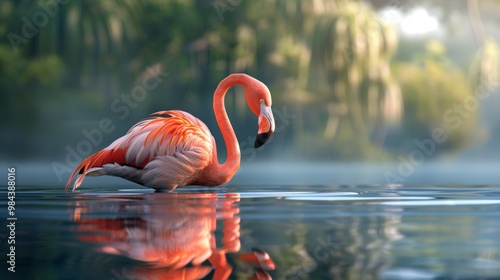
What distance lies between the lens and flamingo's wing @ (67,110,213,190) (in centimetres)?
439

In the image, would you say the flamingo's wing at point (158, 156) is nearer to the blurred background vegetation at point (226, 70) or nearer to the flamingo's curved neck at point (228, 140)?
the flamingo's curved neck at point (228, 140)

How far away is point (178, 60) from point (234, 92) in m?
1.24

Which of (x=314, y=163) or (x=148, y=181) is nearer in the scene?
(x=148, y=181)

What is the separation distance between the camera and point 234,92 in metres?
9.82

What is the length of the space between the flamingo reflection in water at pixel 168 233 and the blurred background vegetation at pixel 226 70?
17.1ft

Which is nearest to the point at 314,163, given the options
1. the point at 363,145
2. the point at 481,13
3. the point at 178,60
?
the point at 363,145

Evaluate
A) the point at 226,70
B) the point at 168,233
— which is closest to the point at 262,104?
the point at 168,233

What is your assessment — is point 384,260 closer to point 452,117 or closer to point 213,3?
point 213,3

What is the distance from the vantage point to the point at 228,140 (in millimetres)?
4770

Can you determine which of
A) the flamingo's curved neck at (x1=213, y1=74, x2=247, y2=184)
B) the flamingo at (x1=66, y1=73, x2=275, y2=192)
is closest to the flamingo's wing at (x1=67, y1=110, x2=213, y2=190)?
the flamingo at (x1=66, y1=73, x2=275, y2=192)

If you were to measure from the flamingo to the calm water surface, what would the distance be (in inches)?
9.6

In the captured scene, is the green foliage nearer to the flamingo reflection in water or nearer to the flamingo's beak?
the flamingo's beak

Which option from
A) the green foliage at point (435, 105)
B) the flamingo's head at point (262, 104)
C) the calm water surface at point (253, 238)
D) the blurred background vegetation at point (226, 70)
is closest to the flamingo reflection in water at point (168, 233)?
the calm water surface at point (253, 238)

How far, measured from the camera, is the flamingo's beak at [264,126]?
4379 millimetres
